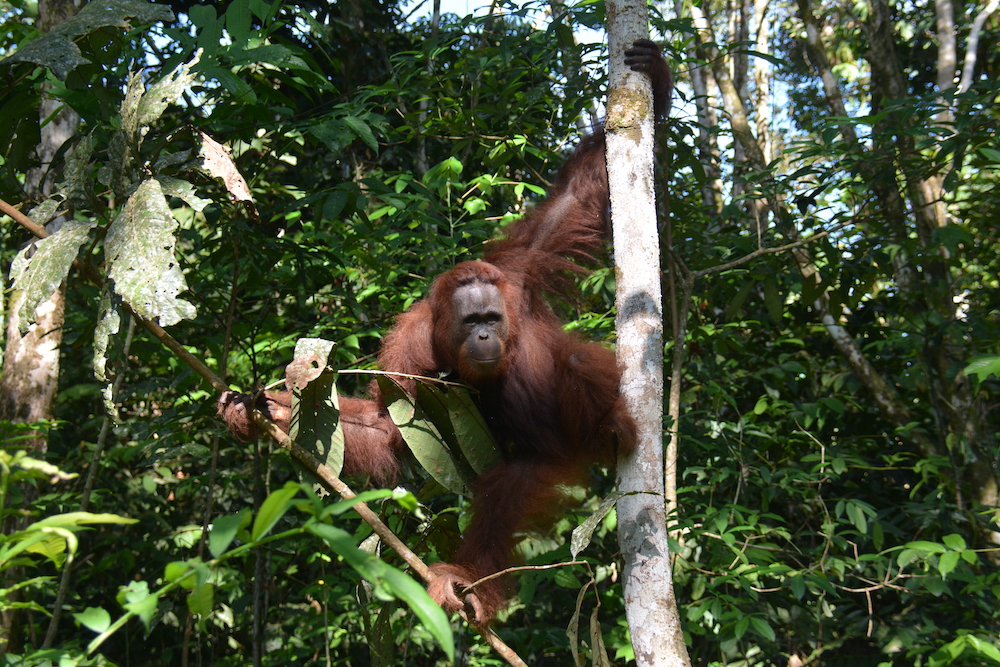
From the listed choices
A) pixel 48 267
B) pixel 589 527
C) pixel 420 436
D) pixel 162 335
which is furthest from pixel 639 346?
pixel 48 267

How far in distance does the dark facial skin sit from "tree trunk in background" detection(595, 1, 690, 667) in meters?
0.68

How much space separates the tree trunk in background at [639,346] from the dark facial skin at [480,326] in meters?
0.68

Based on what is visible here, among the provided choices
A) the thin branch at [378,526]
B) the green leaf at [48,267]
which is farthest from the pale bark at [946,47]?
the green leaf at [48,267]

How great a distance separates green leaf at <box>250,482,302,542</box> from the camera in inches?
39.7

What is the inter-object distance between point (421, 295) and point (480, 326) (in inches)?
37.4

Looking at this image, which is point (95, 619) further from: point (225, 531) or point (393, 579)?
point (393, 579)

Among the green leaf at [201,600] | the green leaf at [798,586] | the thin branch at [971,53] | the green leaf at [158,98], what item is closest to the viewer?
the green leaf at [201,600]

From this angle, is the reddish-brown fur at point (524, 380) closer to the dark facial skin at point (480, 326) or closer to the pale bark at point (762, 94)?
the dark facial skin at point (480, 326)

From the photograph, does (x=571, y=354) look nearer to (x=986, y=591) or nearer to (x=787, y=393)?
(x=787, y=393)

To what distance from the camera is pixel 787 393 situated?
469 centimetres

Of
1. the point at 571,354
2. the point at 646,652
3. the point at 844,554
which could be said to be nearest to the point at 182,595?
the point at 571,354

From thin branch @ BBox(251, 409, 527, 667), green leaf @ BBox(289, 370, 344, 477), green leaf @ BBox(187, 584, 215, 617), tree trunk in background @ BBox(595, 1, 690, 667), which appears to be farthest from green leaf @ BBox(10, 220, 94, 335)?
tree trunk in background @ BBox(595, 1, 690, 667)

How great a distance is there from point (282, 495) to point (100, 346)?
986 mm

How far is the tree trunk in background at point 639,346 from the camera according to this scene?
210 cm
